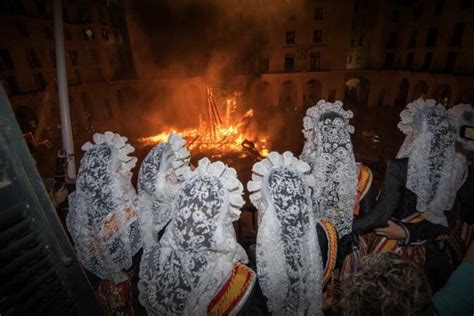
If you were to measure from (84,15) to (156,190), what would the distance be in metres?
29.4

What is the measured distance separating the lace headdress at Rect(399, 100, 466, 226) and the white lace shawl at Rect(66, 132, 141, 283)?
144 inches

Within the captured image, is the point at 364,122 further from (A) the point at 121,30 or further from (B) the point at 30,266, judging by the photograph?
(A) the point at 121,30

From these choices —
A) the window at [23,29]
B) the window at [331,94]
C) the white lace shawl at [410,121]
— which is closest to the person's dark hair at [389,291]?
the white lace shawl at [410,121]

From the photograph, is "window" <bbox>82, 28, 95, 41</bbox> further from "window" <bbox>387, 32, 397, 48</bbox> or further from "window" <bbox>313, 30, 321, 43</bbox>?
"window" <bbox>387, 32, 397, 48</bbox>

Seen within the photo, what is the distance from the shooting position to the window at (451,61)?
68.6ft

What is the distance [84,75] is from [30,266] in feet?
93.3

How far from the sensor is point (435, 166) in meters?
3.15

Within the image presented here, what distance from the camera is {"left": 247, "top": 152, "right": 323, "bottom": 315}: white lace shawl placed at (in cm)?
230

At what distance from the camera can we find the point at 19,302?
157 centimetres

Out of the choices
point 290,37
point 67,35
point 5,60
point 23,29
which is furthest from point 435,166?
point 67,35

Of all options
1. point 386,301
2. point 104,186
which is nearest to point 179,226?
point 104,186

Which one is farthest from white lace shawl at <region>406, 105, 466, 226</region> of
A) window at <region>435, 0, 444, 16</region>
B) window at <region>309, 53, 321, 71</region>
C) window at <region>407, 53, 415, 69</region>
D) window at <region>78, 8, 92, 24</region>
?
window at <region>78, 8, 92, 24</region>

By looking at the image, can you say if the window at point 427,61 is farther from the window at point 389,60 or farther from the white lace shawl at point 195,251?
the white lace shawl at point 195,251

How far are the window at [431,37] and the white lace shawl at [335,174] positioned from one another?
27.1 meters
